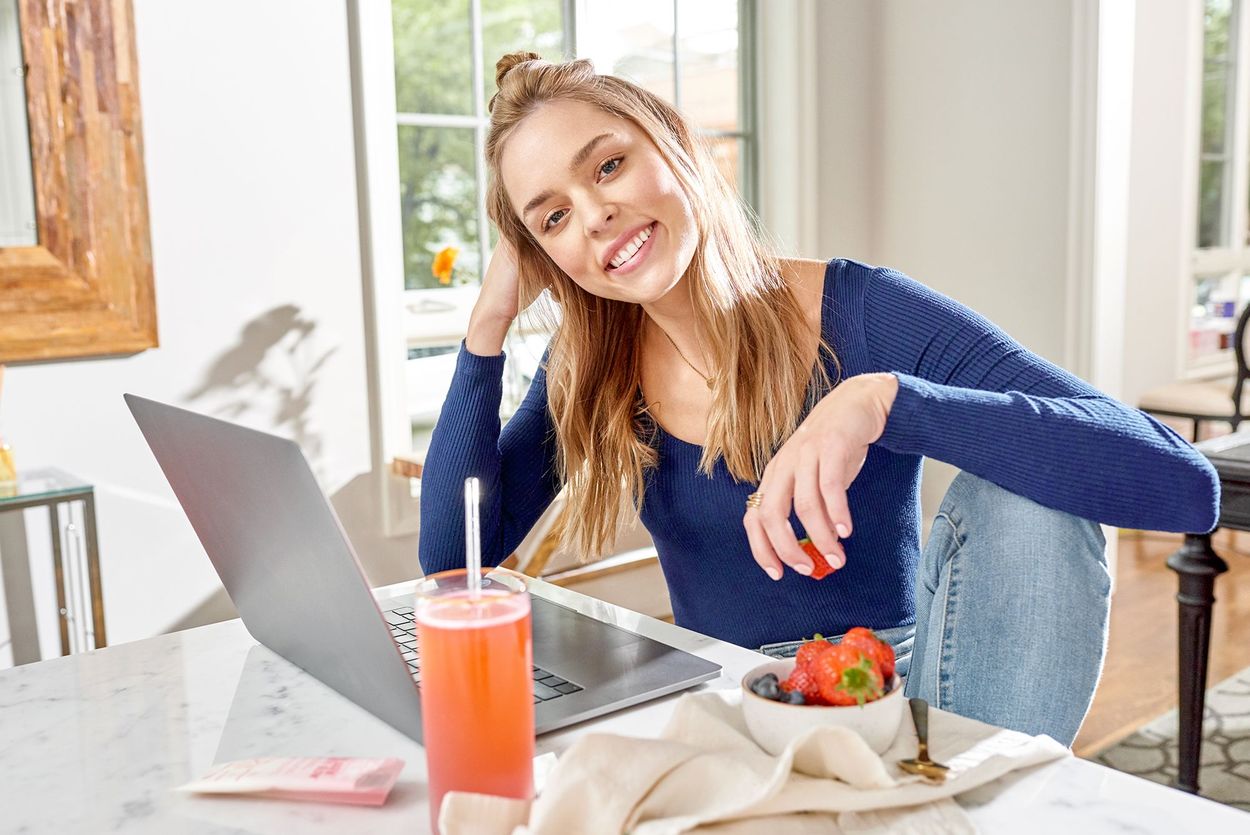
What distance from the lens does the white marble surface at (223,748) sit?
2.13 feet

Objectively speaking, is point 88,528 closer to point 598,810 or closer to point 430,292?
point 430,292

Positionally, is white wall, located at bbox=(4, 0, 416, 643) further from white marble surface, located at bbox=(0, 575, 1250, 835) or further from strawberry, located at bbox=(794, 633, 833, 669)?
strawberry, located at bbox=(794, 633, 833, 669)

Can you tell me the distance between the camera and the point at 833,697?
68cm

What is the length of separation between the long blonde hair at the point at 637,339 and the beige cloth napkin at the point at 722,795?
76 centimetres

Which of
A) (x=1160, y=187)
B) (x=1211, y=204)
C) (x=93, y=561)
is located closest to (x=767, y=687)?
(x=93, y=561)

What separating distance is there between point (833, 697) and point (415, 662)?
402 mm

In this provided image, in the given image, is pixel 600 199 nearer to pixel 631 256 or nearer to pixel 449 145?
pixel 631 256

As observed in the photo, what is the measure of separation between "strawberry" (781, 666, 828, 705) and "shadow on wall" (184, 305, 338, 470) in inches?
78.2

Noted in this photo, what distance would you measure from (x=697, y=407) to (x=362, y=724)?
2.52 ft

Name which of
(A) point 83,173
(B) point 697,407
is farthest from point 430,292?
(B) point 697,407

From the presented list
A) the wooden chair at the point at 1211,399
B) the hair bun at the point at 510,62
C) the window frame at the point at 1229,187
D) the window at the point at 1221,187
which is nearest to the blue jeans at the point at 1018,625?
the hair bun at the point at 510,62

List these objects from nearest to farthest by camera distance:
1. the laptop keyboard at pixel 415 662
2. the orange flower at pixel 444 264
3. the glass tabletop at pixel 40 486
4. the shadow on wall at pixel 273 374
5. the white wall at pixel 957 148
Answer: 1. the laptop keyboard at pixel 415 662
2. the glass tabletop at pixel 40 486
3. the shadow on wall at pixel 273 374
4. the orange flower at pixel 444 264
5. the white wall at pixel 957 148

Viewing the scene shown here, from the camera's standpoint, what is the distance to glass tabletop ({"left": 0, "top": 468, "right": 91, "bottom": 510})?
194 cm

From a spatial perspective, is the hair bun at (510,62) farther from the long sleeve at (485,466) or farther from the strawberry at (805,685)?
the strawberry at (805,685)
